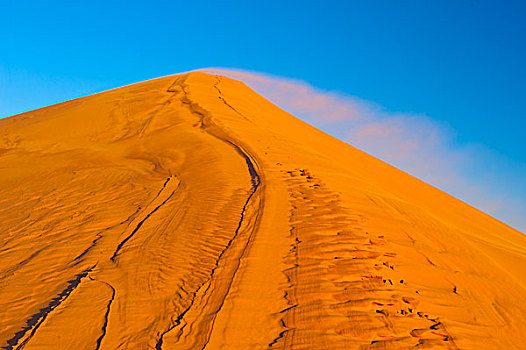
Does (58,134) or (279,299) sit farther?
(58,134)

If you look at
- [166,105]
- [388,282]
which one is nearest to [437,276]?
[388,282]

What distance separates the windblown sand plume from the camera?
4.70 m

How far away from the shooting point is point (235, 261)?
20.1ft

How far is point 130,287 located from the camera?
561 cm

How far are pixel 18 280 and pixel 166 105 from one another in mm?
13105

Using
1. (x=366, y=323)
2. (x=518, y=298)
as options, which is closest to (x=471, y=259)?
(x=518, y=298)

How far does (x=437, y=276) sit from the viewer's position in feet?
20.6

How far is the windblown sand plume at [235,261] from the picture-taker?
4.70 m

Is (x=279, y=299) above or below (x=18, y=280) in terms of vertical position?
above

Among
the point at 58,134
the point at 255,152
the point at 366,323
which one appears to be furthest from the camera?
the point at 58,134

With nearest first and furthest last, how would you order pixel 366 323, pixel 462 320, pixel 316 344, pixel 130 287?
pixel 316 344
pixel 366 323
pixel 462 320
pixel 130 287

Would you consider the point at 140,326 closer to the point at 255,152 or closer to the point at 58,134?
the point at 255,152

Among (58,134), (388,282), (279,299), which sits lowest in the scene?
(58,134)

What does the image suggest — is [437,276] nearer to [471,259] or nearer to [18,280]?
[471,259]
